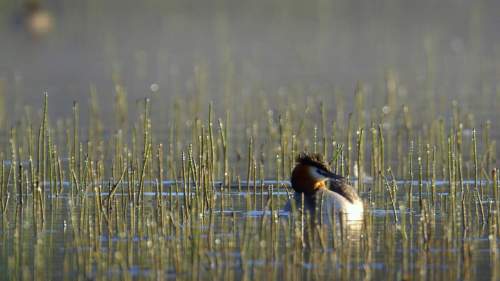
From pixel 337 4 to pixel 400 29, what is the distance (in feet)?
33.0

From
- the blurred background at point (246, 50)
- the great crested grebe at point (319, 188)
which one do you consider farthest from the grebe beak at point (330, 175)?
the blurred background at point (246, 50)

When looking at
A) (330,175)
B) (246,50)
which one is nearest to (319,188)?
(330,175)

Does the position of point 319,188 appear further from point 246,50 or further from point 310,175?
point 246,50

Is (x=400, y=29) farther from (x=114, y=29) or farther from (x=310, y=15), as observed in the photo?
(x=114, y=29)

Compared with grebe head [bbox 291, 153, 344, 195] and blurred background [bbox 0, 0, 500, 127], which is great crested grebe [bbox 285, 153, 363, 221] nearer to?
grebe head [bbox 291, 153, 344, 195]

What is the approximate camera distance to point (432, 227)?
12.7 meters

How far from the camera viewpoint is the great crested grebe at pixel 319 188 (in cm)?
1457

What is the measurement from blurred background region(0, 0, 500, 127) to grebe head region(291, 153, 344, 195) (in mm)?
→ 7552

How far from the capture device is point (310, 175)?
597 inches

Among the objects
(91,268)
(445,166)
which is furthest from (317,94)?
(91,268)

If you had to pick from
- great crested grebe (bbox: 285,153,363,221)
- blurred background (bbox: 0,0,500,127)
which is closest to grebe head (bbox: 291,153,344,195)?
great crested grebe (bbox: 285,153,363,221)

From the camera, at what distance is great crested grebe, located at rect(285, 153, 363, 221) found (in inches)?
574

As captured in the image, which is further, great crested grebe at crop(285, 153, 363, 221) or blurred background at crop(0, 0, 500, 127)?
blurred background at crop(0, 0, 500, 127)

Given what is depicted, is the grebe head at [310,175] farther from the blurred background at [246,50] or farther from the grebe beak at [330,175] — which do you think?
the blurred background at [246,50]
